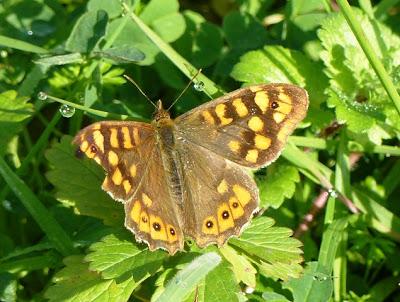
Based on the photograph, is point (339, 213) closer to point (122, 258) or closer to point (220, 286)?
point (220, 286)

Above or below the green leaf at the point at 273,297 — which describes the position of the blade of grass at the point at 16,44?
above

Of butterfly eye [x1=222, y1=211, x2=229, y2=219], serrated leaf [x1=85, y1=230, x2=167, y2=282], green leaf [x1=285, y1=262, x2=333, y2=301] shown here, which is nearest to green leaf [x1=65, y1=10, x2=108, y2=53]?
serrated leaf [x1=85, y1=230, x2=167, y2=282]

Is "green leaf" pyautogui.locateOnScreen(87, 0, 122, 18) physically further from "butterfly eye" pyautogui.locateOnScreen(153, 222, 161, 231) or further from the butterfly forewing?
"butterfly eye" pyautogui.locateOnScreen(153, 222, 161, 231)

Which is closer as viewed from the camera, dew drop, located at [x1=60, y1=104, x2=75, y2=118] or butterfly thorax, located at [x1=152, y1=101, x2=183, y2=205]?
butterfly thorax, located at [x1=152, y1=101, x2=183, y2=205]

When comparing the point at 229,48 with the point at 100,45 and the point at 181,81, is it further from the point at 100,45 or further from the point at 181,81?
the point at 100,45

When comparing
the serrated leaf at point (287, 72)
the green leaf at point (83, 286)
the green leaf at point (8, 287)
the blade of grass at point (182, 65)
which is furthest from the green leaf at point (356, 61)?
the green leaf at point (8, 287)

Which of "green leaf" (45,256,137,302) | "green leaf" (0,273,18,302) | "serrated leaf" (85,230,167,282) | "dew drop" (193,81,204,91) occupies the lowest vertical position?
"green leaf" (0,273,18,302)

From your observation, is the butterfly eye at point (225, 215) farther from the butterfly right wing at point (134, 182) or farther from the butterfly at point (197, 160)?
the butterfly right wing at point (134, 182)
